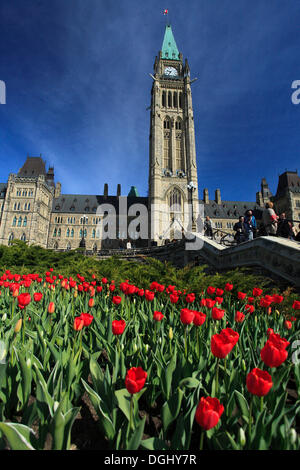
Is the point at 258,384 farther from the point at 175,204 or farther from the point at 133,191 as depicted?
the point at 133,191

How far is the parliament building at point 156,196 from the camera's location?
129 feet

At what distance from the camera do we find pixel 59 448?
98cm

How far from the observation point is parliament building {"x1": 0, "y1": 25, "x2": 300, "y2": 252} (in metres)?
39.3

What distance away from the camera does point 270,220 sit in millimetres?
7707

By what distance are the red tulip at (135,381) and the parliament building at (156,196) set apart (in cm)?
3370

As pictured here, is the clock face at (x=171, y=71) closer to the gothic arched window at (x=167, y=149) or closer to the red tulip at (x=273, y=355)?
the gothic arched window at (x=167, y=149)

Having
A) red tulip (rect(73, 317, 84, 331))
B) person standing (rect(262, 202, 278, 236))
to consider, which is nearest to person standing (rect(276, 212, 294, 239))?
person standing (rect(262, 202, 278, 236))

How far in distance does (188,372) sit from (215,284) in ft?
9.11

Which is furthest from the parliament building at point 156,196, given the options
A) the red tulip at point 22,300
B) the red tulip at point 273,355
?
the red tulip at point 273,355

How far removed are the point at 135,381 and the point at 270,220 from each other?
7.98 metres

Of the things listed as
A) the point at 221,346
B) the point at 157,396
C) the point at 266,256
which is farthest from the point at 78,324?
the point at 266,256

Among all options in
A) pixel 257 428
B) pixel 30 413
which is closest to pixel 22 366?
pixel 30 413

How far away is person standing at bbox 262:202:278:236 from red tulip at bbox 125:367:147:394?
7.73m
